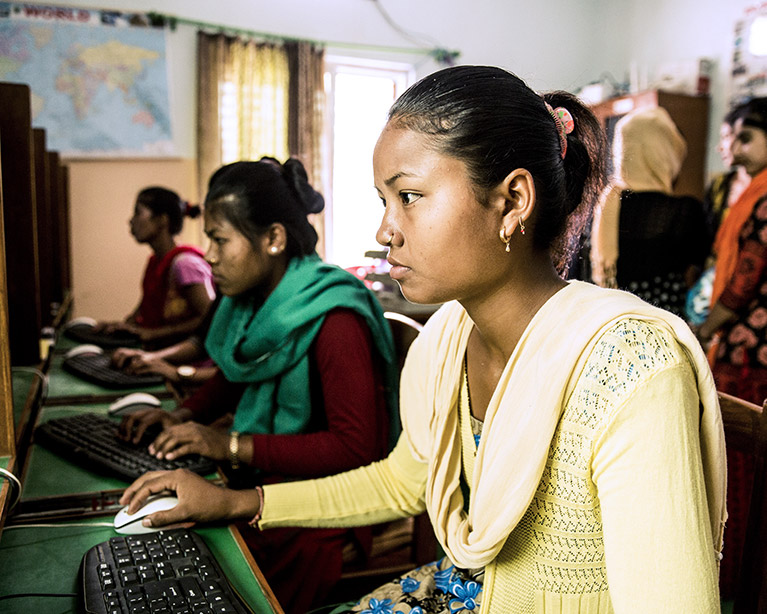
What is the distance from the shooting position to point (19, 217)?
A: 5.31 ft

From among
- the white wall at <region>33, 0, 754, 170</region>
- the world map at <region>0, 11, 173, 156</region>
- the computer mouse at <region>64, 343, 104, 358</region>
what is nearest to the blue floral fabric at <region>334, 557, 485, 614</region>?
the computer mouse at <region>64, 343, 104, 358</region>

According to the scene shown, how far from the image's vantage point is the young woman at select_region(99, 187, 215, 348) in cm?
283

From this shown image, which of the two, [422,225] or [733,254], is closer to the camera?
[422,225]

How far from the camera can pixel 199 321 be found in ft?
9.23

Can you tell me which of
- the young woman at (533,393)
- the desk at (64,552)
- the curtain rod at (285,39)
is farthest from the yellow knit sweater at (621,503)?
the curtain rod at (285,39)

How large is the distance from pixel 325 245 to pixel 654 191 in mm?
2796

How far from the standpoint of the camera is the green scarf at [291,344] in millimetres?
1414

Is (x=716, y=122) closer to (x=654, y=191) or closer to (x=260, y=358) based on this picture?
(x=654, y=191)

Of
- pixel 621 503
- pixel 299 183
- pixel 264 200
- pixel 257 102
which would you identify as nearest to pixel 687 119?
pixel 257 102

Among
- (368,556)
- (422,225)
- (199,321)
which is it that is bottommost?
(368,556)

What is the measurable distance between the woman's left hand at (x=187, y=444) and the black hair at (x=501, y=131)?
70 cm

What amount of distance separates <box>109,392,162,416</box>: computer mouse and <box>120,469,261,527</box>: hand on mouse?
56 centimetres

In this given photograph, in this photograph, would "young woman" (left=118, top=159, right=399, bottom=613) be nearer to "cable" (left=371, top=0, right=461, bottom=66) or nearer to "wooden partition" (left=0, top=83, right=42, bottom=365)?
"wooden partition" (left=0, top=83, right=42, bottom=365)

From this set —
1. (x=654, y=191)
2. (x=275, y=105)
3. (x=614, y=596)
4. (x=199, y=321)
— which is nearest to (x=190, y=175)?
(x=275, y=105)
